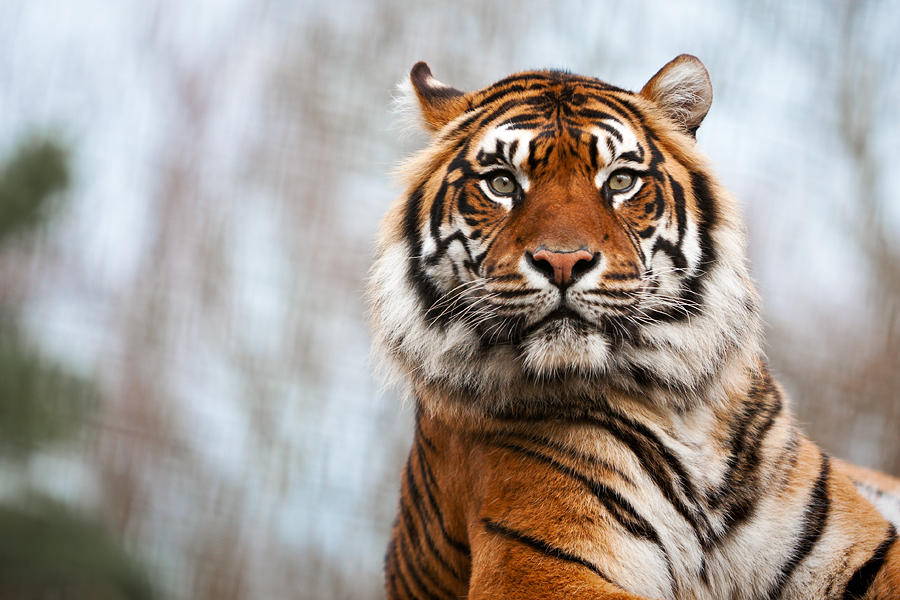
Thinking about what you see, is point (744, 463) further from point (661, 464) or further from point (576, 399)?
point (576, 399)

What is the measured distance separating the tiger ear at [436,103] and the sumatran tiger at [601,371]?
0.07 metres

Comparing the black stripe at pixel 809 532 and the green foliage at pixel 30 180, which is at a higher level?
the green foliage at pixel 30 180

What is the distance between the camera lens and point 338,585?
5707 millimetres

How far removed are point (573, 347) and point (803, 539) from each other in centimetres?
63

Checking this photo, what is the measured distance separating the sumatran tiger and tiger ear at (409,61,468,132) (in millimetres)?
71

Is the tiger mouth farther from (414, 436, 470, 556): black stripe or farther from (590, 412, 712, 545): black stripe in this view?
(414, 436, 470, 556): black stripe

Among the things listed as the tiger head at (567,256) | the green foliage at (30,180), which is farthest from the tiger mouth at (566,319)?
the green foliage at (30,180)

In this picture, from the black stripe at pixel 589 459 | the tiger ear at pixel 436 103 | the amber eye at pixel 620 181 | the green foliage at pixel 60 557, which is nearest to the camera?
the black stripe at pixel 589 459

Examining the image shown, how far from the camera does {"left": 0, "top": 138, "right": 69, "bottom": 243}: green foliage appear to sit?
636cm

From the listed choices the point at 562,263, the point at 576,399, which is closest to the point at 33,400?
the point at 576,399

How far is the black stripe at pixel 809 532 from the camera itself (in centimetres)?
167

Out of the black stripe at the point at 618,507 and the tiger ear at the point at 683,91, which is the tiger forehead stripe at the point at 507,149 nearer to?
the tiger ear at the point at 683,91

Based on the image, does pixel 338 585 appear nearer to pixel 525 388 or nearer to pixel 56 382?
pixel 56 382

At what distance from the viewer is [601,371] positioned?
1.65 meters
